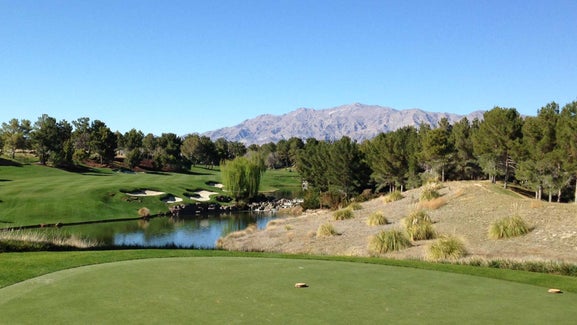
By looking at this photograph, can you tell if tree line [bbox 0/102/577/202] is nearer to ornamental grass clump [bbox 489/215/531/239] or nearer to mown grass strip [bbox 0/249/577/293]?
ornamental grass clump [bbox 489/215/531/239]

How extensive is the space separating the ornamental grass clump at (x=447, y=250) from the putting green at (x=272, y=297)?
5.52m

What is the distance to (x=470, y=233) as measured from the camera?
2161cm

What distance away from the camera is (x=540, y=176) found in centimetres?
3725

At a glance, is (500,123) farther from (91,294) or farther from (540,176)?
(91,294)

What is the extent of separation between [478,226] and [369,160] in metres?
37.7

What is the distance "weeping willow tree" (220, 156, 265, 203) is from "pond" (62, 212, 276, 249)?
9.00 meters

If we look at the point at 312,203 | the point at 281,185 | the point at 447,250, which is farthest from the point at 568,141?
the point at 281,185

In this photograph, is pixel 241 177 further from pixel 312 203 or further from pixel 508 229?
pixel 508 229

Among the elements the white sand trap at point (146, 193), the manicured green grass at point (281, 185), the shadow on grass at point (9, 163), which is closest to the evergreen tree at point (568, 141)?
the white sand trap at point (146, 193)

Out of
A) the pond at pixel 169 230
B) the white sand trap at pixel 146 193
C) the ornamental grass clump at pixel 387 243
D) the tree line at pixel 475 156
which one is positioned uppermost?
the tree line at pixel 475 156

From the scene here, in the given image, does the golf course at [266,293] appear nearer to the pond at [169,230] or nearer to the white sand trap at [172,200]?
the pond at [169,230]

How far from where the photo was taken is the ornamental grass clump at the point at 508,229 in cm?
1956

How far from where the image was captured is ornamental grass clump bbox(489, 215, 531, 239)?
770 inches

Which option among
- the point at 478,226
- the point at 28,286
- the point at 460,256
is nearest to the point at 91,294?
the point at 28,286
